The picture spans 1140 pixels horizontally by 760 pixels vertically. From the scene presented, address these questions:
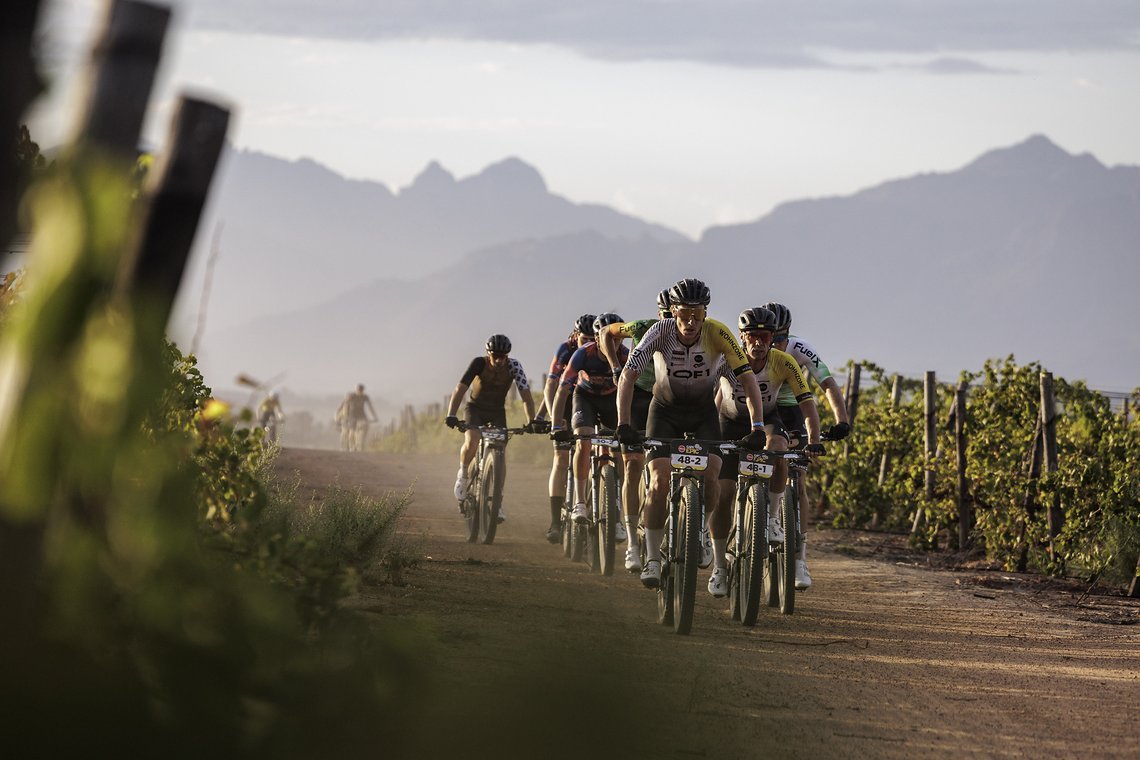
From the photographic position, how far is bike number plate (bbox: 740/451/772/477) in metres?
9.62

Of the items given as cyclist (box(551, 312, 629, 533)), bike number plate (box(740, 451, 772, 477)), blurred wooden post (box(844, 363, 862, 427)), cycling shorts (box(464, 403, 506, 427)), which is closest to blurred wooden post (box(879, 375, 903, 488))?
blurred wooden post (box(844, 363, 862, 427))

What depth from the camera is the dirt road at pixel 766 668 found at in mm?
4070

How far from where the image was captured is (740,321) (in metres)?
10.6

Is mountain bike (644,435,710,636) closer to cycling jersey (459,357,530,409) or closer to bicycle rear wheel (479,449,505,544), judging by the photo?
bicycle rear wheel (479,449,505,544)

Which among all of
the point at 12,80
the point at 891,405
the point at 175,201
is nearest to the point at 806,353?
the point at 891,405

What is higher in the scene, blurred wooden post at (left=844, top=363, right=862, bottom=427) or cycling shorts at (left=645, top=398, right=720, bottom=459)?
blurred wooden post at (left=844, top=363, right=862, bottom=427)

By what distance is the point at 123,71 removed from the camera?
11.4 ft

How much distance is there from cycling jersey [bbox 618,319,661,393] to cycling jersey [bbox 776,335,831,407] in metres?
1.06

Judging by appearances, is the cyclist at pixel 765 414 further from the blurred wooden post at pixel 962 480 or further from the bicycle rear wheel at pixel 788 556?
the blurred wooden post at pixel 962 480

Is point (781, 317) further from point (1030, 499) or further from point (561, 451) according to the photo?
point (1030, 499)

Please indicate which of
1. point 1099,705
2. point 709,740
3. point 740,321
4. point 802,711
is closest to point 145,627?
point 709,740

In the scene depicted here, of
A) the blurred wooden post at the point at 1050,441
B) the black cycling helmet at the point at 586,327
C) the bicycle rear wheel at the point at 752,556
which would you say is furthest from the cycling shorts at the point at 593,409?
the blurred wooden post at the point at 1050,441

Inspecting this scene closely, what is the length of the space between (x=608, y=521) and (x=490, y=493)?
2361 millimetres

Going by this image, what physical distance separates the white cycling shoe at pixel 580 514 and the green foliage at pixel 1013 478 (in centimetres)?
448
